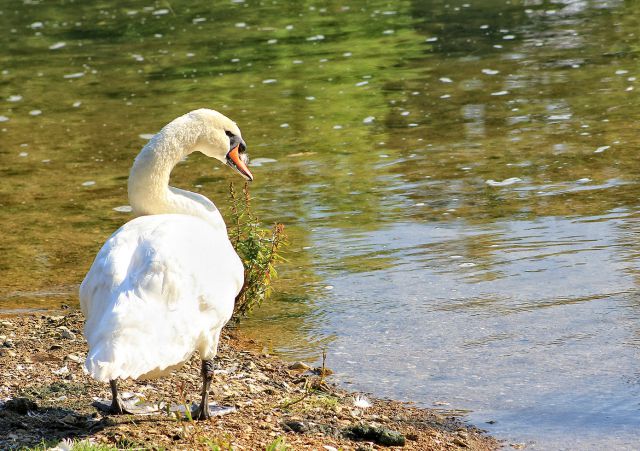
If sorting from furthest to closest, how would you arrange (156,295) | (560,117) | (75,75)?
(75,75), (560,117), (156,295)

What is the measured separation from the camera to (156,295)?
450 cm

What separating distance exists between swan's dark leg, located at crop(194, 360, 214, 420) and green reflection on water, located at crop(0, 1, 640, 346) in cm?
150

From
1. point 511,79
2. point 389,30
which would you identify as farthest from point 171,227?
point 389,30

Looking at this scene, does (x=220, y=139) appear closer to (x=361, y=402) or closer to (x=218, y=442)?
(x=361, y=402)

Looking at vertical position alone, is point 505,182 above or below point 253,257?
below

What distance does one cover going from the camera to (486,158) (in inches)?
410

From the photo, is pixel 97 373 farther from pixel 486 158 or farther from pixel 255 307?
pixel 486 158

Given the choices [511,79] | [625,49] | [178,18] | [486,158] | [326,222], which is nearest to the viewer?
[326,222]

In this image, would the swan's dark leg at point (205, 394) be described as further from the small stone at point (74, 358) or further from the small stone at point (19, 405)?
the small stone at point (74, 358)

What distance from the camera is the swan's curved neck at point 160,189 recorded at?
18.5ft

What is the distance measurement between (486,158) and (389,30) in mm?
7999

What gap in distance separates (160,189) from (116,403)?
1.23m

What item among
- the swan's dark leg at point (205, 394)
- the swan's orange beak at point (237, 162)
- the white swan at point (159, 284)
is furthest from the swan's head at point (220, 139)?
the swan's dark leg at point (205, 394)

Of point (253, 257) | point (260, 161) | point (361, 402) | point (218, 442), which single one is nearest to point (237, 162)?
point (253, 257)
